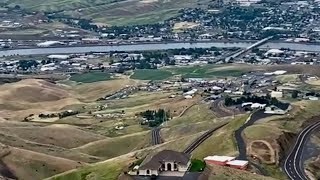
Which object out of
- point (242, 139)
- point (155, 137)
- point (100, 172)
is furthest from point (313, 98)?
point (100, 172)

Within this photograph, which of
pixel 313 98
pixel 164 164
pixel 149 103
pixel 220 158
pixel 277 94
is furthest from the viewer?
pixel 149 103

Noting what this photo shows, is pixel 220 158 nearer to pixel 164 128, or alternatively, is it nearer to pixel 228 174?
pixel 228 174

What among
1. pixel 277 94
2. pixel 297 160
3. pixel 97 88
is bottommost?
pixel 97 88

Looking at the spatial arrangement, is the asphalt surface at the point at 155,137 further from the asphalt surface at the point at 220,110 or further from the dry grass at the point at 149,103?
the dry grass at the point at 149,103

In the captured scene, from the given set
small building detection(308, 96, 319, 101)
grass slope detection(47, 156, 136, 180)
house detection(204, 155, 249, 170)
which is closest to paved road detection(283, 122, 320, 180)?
house detection(204, 155, 249, 170)

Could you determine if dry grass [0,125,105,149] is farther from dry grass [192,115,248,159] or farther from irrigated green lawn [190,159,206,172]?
irrigated green lawn [190,159,206,172]

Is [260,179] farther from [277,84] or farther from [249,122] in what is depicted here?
[277,84]

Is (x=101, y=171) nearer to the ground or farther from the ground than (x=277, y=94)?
farther from the ground
